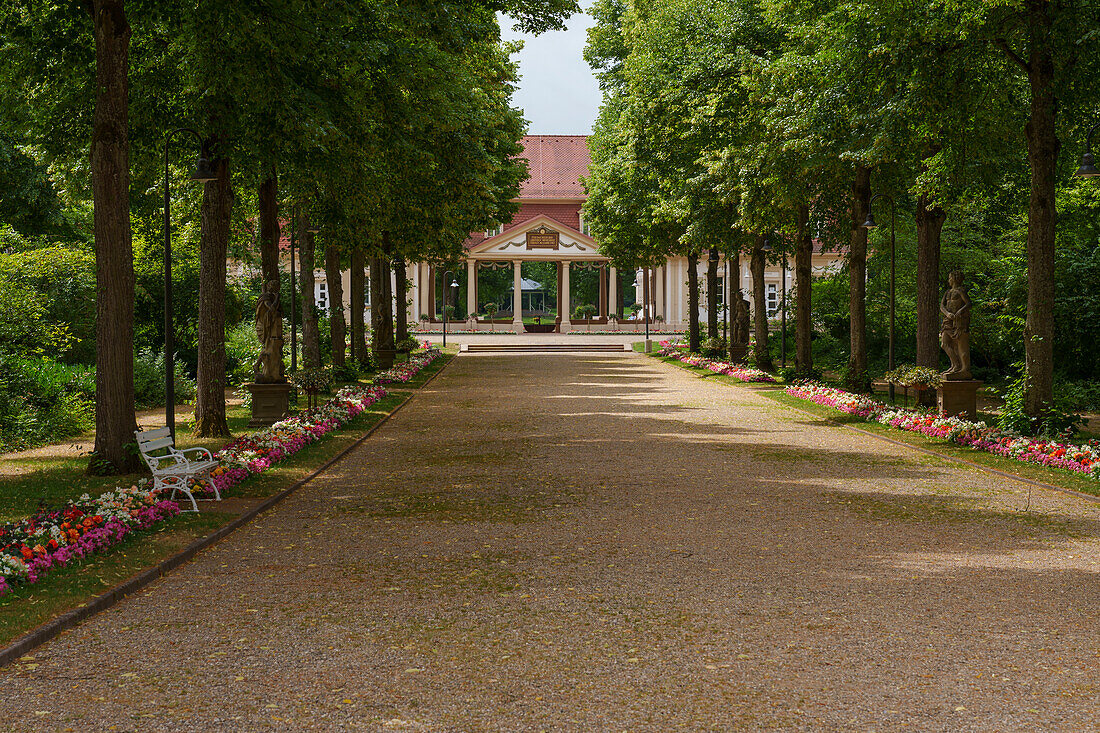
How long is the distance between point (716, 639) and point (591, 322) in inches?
2530

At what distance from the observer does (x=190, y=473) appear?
35.7 ft

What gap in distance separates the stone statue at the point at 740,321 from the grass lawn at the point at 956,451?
9734 millimetres

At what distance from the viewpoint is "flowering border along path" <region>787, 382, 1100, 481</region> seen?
43.1ft

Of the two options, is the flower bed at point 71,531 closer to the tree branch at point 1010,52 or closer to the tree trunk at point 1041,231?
the tree trunk at point 1041,231

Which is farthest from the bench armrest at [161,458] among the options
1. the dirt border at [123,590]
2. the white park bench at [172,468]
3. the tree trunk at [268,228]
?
the tree trunk at [268,228]

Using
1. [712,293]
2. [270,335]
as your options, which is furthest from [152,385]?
[712,293]

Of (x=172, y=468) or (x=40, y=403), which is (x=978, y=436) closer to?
(x=172, y=468)

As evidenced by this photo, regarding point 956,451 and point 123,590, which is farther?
point 956,451

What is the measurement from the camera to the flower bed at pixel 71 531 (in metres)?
7.54

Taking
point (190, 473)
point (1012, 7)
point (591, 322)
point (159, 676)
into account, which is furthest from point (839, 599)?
point (591, 322)

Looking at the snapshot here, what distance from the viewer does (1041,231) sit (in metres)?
15.2

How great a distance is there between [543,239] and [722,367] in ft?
112

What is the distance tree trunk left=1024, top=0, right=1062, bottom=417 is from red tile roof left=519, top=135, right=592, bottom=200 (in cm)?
6185

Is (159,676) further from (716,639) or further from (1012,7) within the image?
(1012,7)
